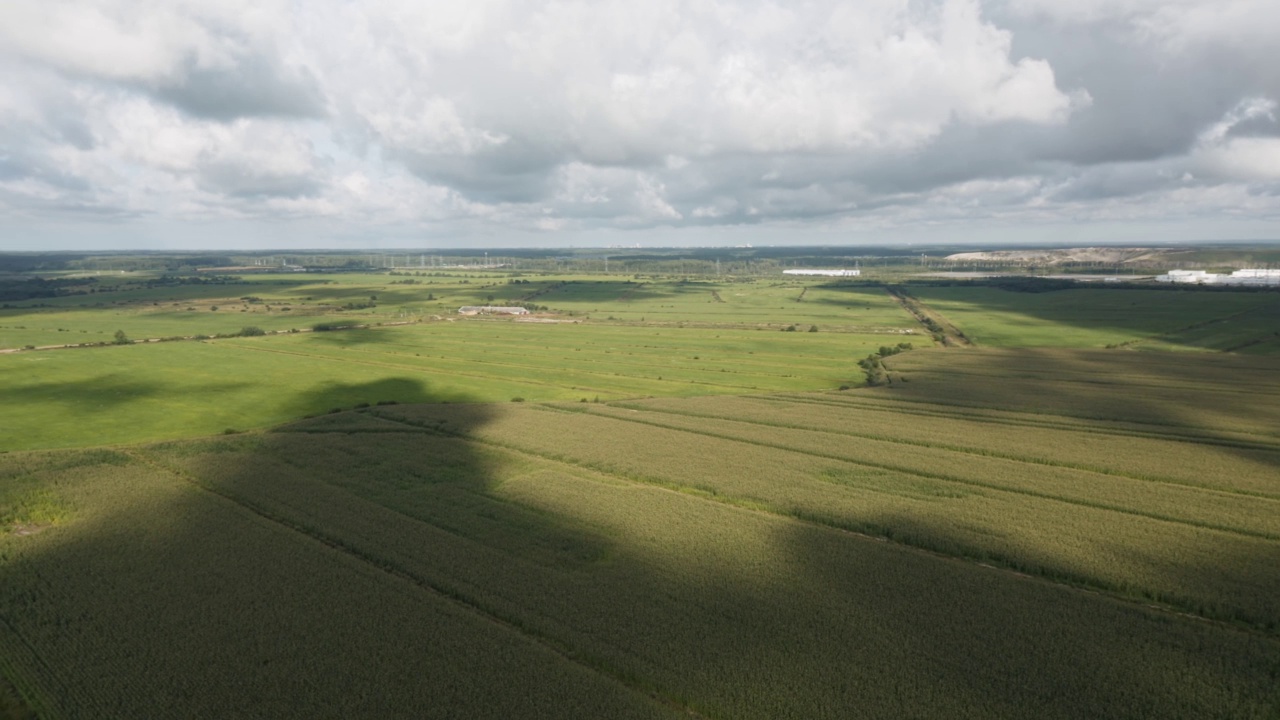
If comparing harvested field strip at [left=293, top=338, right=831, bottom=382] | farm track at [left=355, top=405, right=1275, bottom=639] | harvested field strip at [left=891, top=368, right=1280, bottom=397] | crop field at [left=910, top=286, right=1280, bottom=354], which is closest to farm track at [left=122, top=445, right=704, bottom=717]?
farm track at [left=355, top=405, right=1275, bottom=639]

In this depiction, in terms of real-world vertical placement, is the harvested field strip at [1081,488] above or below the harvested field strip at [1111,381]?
below

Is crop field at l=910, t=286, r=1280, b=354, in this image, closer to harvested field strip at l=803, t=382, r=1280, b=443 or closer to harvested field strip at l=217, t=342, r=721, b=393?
harvested field strip at l=803, t=382, r=1280, b=443

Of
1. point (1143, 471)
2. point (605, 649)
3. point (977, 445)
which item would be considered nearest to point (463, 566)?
point (605, 649)

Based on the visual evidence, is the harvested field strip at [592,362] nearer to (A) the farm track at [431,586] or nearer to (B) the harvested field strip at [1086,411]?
(B) the harvested field strip at [1086,411]

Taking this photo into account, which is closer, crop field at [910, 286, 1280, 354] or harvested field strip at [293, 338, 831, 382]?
harvested field strip at [293, 338, 831, 382]

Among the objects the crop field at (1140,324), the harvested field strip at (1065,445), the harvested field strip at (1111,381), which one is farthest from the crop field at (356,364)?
the crop field at (1140,324)

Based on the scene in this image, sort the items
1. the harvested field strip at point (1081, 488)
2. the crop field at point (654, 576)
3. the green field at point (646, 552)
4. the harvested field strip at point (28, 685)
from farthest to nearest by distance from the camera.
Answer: the harvested field strip at point (1081, 488) < the green field at point (646, 552) < the crop field at point (654, 576) < the harvested field strip at point (28, 685)

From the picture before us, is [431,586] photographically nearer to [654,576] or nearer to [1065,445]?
[654,576]
